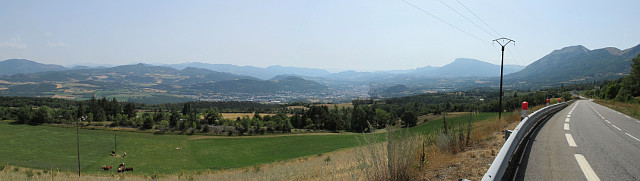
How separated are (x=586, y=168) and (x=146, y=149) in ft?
220

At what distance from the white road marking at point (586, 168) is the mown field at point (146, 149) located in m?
34.8

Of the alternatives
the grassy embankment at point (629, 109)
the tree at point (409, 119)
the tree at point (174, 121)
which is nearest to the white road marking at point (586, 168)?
the grassy embankment at point (629, 109)

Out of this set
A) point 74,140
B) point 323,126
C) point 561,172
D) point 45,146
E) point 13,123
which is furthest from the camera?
point 323,126

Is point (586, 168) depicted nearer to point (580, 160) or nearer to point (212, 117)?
point (580, 160)

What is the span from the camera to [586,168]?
503cm

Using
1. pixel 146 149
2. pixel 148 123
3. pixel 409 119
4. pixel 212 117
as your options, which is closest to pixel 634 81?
pixel 409 119

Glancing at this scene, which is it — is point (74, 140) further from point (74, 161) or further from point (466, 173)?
point (466, 173)

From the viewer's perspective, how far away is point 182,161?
47844mm

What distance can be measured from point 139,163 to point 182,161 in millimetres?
6784

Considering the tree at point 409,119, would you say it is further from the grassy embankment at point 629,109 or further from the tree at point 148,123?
the tree at point 148,123

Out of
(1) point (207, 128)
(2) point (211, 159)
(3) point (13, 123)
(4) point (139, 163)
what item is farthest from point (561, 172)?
(3) point (13, 123)

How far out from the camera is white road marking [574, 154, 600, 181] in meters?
4.49

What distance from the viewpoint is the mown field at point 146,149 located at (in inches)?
1750

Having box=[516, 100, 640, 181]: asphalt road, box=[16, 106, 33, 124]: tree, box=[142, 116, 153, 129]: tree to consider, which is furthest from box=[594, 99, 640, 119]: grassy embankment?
box=[16, 106, 33, 124]: tree
